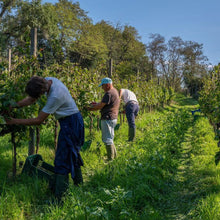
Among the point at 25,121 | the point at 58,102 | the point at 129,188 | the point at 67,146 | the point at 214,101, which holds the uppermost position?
the point at 214,101

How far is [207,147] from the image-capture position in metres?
5.61

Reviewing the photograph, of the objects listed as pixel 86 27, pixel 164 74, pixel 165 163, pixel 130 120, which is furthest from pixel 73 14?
pixel 165 163

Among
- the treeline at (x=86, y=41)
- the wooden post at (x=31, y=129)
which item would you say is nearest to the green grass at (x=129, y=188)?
the wooden post at (x=31, y=129)

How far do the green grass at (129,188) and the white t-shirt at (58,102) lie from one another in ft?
3.25

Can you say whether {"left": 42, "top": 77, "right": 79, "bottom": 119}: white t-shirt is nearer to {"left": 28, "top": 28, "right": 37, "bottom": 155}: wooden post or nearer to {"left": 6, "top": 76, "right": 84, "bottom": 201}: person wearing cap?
{"left": 6, "top": 76, "right": 84, "bottom": 201}: person wearing cap

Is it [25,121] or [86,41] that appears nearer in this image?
[25,121]

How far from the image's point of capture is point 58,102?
2.80m

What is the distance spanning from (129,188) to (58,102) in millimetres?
1642

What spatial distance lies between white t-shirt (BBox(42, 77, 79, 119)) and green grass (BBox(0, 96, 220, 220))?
99 cm

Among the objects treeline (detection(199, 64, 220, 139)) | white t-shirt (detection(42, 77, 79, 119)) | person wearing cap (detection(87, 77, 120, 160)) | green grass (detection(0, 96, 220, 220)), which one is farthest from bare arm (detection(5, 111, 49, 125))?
treeline (detection(199, 64, 220, 139))

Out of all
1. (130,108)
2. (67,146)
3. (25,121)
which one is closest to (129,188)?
(67,146)

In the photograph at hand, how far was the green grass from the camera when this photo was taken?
2.62 m

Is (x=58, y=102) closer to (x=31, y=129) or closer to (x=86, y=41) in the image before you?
(x=31, y=129)

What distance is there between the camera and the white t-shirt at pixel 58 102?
2738mm
